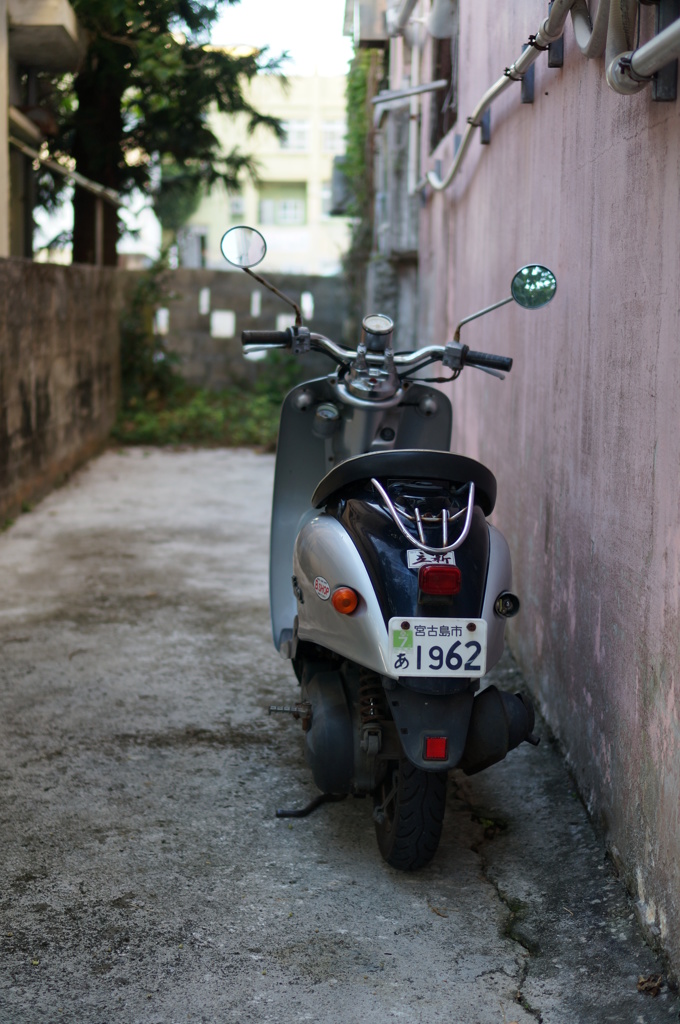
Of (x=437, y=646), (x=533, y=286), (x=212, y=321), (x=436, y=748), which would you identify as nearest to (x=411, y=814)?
(x=436, y=748)

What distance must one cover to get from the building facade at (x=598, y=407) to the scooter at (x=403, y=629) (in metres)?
0.30

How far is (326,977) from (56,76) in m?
12.3

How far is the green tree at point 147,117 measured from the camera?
1195cm

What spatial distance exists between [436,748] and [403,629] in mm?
311

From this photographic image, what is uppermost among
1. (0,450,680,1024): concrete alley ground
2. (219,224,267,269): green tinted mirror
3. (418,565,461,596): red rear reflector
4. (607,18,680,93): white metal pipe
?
(607,18,680,93): white metal pipe

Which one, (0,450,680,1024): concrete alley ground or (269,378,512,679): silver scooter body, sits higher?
(269,378,512,679): silver scooter body

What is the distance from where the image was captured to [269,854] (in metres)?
3.22

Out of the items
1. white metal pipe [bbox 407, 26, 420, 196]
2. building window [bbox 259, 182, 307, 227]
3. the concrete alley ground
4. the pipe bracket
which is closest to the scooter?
the concrete alley ground

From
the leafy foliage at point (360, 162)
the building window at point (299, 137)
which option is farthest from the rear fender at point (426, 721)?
the building window at point (299, 137)

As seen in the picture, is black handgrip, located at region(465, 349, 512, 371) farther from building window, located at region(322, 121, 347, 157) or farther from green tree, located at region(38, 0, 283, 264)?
building window, located at region(322, 121, 347, 157)

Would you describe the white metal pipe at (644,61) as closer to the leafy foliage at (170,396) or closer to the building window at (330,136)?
the leafy foliage at (170,396)

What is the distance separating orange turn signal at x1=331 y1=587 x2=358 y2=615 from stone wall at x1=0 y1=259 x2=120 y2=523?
5.13 m

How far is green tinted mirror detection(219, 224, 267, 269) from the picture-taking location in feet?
11.8

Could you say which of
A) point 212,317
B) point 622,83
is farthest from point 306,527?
point 212,317
